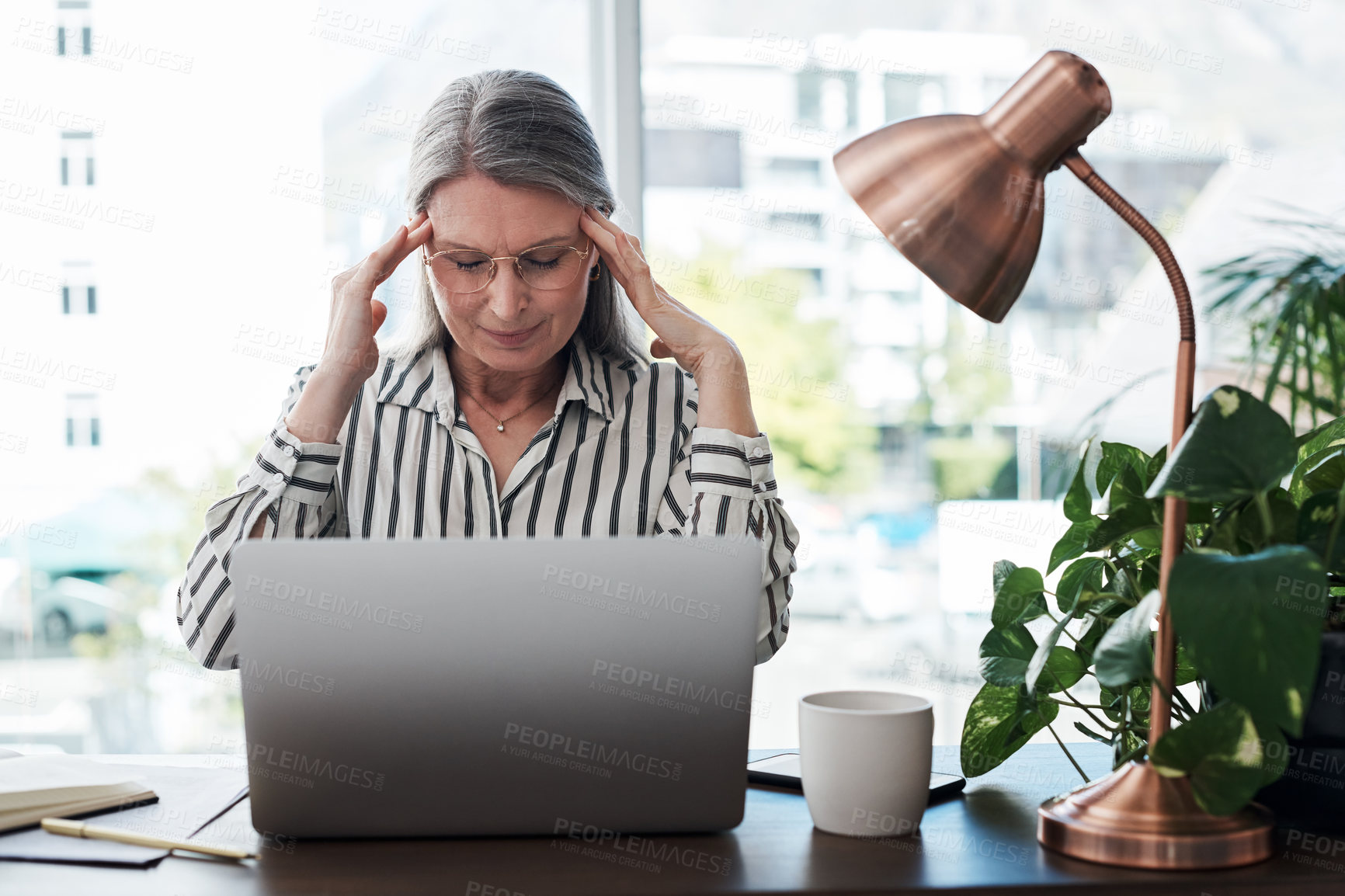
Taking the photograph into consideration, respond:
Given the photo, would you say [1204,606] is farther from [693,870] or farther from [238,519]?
[238,519]

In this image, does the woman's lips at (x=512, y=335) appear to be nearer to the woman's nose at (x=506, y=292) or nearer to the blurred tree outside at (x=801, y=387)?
the woman's nose at (x=506, y=292)

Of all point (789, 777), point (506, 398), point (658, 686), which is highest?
point (506, 398)

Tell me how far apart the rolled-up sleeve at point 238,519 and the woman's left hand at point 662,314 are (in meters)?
0.45

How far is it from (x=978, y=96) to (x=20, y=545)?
252 cm

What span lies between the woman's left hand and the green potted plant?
1.88 ft

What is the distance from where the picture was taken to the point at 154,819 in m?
0.93

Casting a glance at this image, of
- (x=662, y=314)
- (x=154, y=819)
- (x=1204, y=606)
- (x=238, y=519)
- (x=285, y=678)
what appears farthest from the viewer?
(x=662, y=314)

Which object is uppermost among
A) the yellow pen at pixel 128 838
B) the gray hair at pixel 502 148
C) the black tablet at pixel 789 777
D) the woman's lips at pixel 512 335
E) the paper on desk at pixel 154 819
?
the gray hair at pixel 502 148

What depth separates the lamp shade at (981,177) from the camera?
2.73ft

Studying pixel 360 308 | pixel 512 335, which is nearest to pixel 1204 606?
pixel 512 335

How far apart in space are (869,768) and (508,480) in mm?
822

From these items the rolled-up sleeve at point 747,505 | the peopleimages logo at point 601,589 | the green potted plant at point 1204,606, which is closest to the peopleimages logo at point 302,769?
the peopleimages logo at point 601,589

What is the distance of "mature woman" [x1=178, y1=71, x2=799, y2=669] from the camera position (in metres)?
1.40

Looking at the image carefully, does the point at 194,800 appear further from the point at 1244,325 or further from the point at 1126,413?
the point at 1244,325
